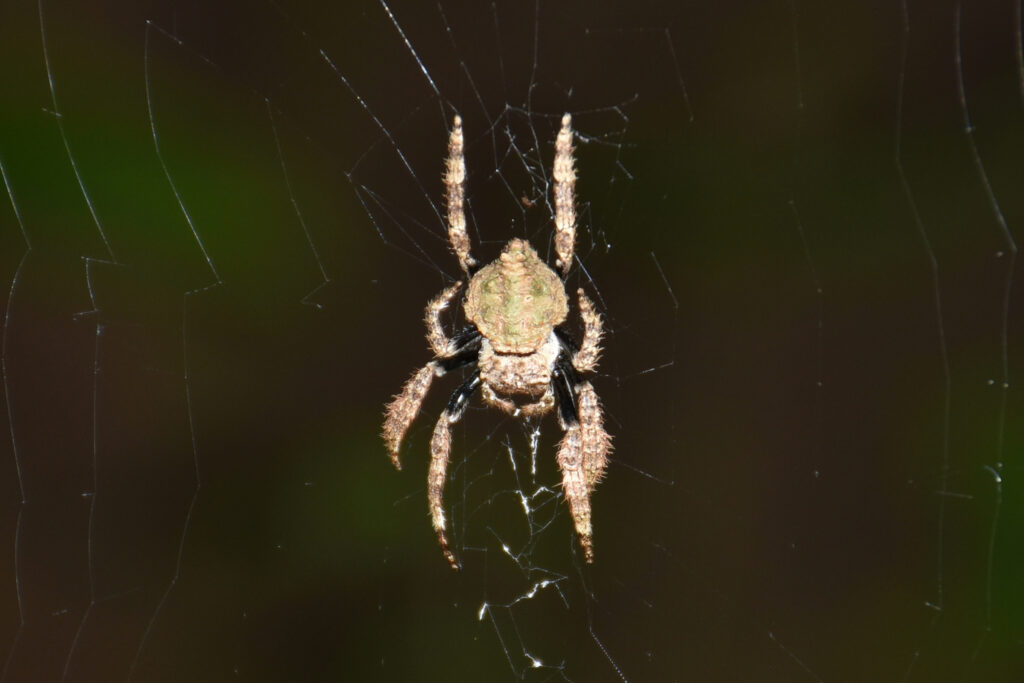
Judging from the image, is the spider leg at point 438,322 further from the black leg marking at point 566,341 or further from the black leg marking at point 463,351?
the black leg marking at point 566,341

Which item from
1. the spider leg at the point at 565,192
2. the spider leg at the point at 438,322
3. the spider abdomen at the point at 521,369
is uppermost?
the spider leg at the point at 565,192

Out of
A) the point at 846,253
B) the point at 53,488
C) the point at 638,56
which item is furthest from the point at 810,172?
the point at 53,488

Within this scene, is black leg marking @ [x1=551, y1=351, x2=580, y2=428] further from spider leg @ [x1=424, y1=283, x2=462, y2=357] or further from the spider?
spider leg @ [x1=424, y1=283, x2=462, y2=357]

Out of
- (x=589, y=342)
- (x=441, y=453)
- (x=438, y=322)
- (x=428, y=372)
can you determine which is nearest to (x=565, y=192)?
(x=589, y=342)

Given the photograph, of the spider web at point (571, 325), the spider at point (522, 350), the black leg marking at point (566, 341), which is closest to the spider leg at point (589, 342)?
the spider at point (522, 350)

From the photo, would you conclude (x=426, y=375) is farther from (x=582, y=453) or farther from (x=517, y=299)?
(x=582, y=453)

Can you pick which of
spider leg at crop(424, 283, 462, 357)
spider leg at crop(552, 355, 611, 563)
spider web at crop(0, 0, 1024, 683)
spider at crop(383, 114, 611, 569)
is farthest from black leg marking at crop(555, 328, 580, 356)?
spider web at crop(0, 0, 1024, 683)
